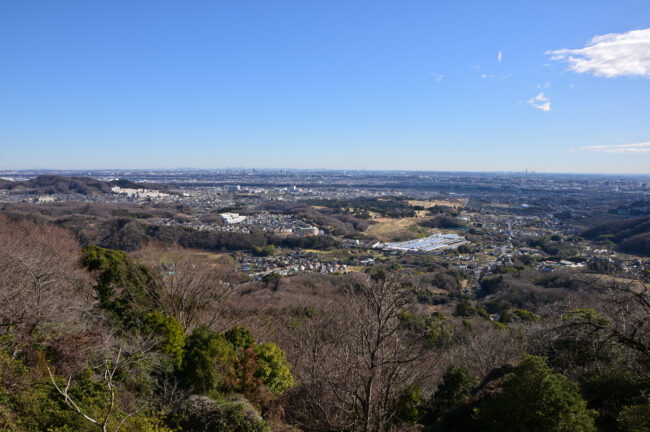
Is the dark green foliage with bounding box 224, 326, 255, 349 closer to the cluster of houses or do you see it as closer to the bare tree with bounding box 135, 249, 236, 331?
the bare tree with bounding box 135, 249, 236, 331

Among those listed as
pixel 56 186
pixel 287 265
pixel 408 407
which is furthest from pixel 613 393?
pixel 56 186

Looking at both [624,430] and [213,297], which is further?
[213,297]

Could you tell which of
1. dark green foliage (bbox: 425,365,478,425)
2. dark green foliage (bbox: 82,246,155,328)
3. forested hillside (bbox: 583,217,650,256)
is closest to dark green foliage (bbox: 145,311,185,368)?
dark green foliage (bbox: 82,246,155,328)

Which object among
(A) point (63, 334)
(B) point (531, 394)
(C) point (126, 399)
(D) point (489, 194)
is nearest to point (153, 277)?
(A) point (63, 334)

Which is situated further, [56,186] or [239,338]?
[56,186]

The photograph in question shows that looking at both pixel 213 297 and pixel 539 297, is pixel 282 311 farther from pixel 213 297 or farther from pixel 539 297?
pixel 539 297

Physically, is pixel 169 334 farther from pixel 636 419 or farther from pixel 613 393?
pixel 613 393

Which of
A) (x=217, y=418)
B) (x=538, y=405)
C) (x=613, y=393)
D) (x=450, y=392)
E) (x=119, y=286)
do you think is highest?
(x=119, y=286)

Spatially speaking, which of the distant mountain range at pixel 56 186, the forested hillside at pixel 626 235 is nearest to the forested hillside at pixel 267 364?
the forested hillside at pixel 626 235
